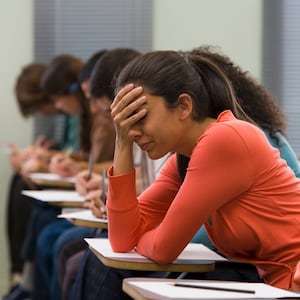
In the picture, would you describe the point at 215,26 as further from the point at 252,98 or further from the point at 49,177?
the point at 252,98

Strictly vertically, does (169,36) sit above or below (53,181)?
above

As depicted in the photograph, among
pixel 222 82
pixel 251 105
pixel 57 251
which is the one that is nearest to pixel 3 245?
pixel 57 251

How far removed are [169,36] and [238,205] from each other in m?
3.24

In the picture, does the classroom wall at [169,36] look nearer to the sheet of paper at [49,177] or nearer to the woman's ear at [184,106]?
the sheet of paper at [49,177]

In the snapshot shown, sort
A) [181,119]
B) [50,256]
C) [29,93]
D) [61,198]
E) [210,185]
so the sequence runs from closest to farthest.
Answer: [210,185] < [181,119] < [61,198] < [50,256] < [29,93]

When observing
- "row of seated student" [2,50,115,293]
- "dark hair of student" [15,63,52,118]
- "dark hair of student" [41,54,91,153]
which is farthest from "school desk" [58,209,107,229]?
"dark hair of student" [15,63,52,118]

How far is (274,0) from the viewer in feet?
16.5

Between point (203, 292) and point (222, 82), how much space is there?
2.46 feet

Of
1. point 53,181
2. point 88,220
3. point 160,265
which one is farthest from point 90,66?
point 160,265

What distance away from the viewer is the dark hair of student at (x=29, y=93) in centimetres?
493

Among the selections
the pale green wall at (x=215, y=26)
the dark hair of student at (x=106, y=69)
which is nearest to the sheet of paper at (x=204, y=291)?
the dark hair of student at (x=106, y=69)

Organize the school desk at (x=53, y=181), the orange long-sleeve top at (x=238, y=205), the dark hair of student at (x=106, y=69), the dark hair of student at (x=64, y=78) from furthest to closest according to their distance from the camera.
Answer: the dark hair of student at (x=64, y=78) < the school desk at (x=53, y=181) < the dark hair of student at (x=106, y=69) < the orange long-sleeve top at (x=238, y=205)

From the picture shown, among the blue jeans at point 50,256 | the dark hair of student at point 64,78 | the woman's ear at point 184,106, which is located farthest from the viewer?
the dark hair of student at point 64,78

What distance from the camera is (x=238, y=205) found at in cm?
204
